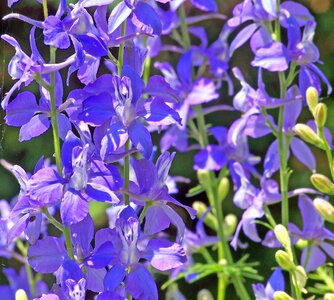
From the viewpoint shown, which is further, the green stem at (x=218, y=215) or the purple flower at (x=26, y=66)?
the green stem at (x=218, y=215)

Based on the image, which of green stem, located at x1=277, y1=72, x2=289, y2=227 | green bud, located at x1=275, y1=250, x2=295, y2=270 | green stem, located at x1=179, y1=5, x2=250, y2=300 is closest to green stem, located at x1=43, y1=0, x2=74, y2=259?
green bud, located at x1=275, y1=250, x2=295, y2=270

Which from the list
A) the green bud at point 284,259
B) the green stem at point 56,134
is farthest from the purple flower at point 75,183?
the green bud at point 284,259

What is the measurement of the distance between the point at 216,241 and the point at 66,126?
62 cm

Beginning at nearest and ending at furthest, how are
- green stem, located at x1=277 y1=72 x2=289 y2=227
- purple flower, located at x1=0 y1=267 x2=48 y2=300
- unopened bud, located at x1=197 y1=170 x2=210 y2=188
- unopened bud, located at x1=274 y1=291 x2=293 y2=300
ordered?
1. unopened bud, located at x1=274 y1=291 x2=293 y2=300
2. green stem, located at x1=277 y1=72 x2=289 y2=227
3. purple flower, located at x1=0 y1=267 x2=48 y2=300
4. unopened bud, located at x1=197 y1=170 x2=210 y2=188

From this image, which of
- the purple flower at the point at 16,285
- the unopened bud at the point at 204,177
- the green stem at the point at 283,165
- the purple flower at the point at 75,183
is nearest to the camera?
the purple flower at the point at 75,183

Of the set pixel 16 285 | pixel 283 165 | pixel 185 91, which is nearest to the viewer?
pixel 283 165

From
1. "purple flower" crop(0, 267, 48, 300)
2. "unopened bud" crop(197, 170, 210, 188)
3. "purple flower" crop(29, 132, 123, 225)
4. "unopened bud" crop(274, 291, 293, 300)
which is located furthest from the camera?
"unopened bud" crop(197, 170, 210, 188)

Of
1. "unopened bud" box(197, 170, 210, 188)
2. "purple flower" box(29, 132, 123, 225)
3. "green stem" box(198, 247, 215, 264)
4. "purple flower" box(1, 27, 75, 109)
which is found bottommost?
"green stem" box(198, 247, 215, 264)

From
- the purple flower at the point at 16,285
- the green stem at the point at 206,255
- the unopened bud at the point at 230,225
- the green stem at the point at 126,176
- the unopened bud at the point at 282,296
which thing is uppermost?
the green stem at the point at 126,176

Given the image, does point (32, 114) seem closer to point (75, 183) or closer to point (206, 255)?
point (75, 183)

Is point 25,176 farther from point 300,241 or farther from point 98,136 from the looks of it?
point 300,241

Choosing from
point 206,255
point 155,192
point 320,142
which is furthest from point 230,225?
point 155,192

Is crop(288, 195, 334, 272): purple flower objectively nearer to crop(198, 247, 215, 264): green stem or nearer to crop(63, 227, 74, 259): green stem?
crop(198, 247, 215, 264): green stem

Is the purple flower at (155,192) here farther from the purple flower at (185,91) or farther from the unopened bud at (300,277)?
the purple flower at (185,91)
